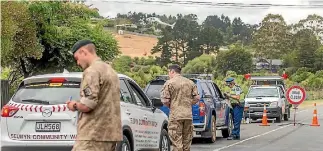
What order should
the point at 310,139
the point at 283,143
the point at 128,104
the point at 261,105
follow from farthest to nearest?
the point at 261,105
the point at 310,139
the point at 283,143
the point at 128,104

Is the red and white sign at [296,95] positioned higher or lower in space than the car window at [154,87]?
lower

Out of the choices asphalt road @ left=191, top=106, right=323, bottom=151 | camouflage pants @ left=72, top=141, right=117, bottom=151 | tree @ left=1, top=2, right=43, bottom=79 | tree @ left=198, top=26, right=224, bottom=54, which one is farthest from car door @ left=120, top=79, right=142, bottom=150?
tree @ left=198, top=26, right=224, bottom=54

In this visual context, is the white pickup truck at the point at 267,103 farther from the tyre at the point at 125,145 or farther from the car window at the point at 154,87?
the tyre at the point at 125,145

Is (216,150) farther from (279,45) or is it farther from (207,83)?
(279,45)

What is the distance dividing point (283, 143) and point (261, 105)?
38.6ft

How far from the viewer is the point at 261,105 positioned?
2848cm

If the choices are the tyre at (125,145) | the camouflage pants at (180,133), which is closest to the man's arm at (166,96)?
the camouflage pants at (180,133)

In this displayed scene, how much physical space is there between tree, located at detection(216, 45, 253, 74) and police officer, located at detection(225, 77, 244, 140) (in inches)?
2353

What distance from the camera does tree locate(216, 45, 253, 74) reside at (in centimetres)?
7938

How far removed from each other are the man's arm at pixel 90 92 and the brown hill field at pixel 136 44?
87399 mm

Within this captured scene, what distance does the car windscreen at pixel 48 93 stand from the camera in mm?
9875

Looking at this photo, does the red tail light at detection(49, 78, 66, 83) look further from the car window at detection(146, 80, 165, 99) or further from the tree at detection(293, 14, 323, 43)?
the tree at detection(293, 14, 323, 43)

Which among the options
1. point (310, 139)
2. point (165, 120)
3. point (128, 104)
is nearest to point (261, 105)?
point (310, 139)

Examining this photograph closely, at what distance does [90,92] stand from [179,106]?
524 cm
